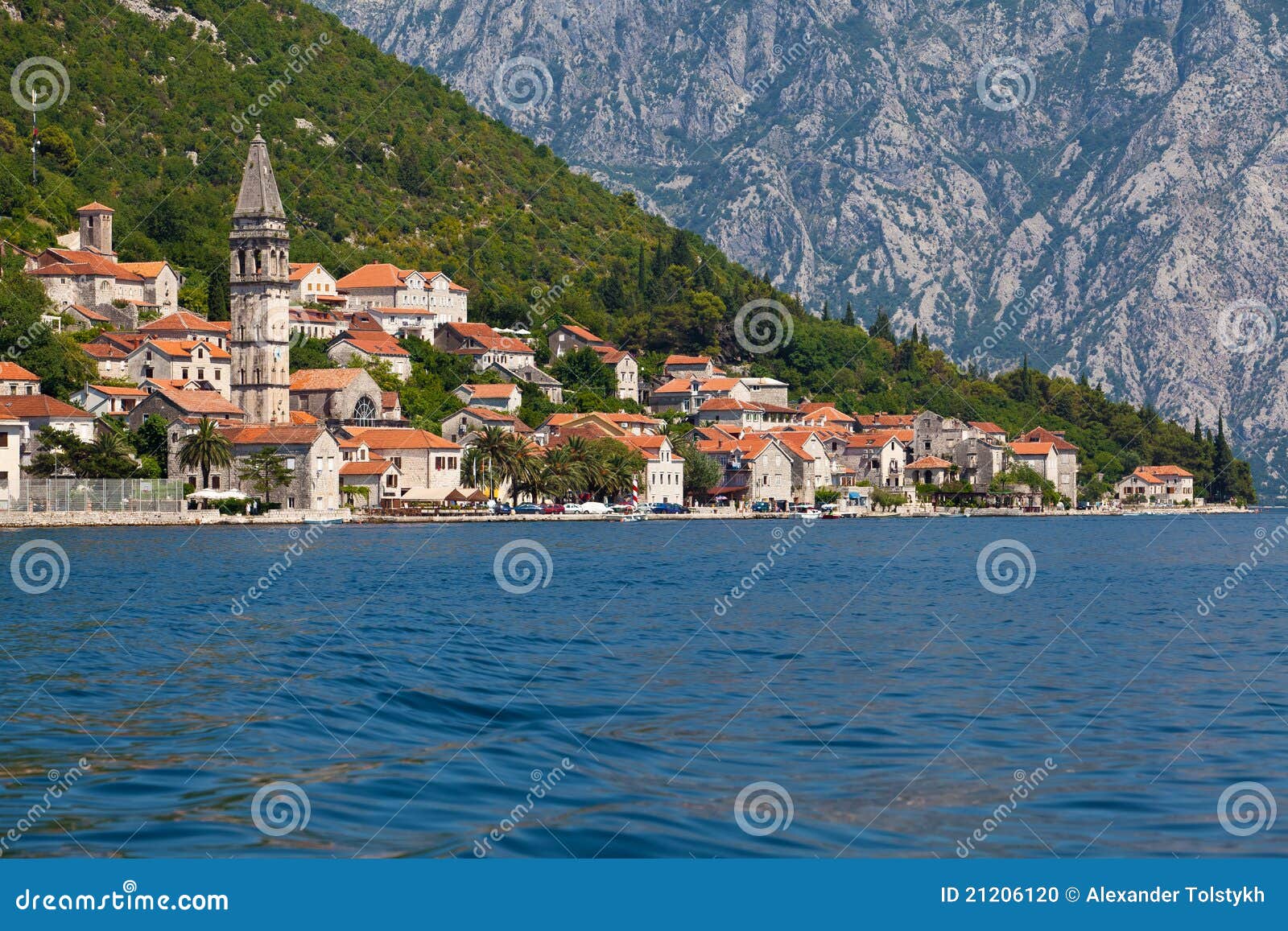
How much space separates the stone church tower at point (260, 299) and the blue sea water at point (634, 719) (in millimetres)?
57358

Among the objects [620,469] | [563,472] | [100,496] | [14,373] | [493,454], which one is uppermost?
[14,373]

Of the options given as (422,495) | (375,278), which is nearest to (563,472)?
(422,495)

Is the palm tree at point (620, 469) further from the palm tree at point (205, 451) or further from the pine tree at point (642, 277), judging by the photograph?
the pine tree at point (642, 277)

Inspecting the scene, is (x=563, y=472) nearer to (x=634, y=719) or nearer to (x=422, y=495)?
(x=422, y=495)

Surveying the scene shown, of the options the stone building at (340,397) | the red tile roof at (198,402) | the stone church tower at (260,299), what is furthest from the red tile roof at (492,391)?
the red tile roof at (198,402)

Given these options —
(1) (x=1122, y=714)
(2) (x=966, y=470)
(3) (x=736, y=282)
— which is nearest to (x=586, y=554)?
(1) (x=1122, y=714)

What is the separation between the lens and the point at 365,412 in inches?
4321

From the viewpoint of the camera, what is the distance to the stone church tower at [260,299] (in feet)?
346

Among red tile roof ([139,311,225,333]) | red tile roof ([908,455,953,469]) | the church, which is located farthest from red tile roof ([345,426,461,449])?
red tile roof ([908,455,953,469])

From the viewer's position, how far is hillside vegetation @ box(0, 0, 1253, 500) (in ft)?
484

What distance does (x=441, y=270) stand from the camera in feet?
538

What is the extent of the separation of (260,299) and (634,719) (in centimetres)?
9130

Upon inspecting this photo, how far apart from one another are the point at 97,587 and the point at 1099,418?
172206mm

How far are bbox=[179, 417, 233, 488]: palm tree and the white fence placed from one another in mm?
Result: 3615
